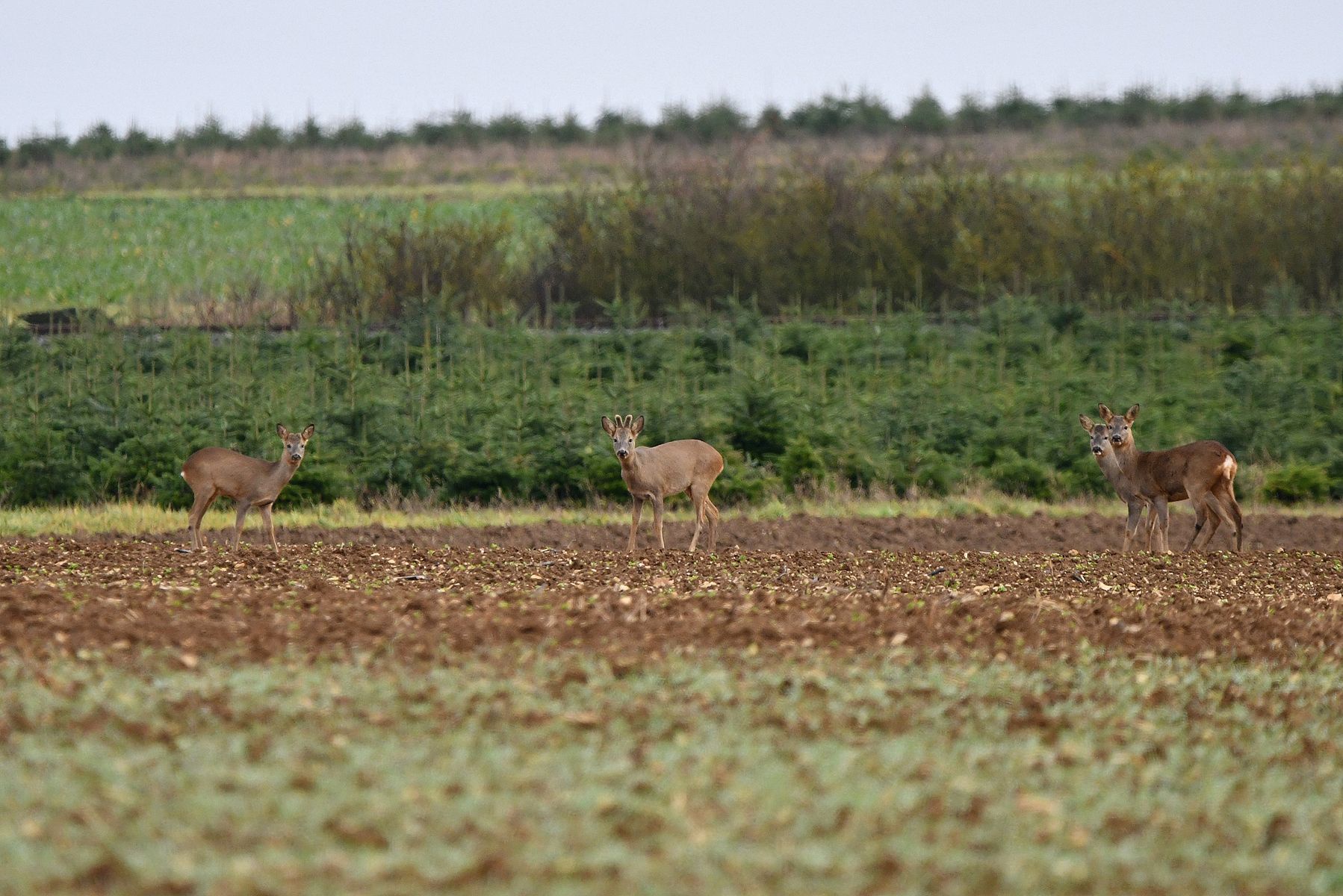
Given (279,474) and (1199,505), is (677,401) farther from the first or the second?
(1199,505)

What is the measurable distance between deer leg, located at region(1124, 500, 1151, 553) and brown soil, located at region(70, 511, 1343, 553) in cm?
25

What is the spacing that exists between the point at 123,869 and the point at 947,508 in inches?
634

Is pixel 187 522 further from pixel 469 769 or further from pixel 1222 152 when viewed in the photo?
pixel 1222 152

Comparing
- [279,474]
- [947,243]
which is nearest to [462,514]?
[279,474]

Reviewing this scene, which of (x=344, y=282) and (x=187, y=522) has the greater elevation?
→ (x=344, y=282)

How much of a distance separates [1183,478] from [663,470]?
5.45m

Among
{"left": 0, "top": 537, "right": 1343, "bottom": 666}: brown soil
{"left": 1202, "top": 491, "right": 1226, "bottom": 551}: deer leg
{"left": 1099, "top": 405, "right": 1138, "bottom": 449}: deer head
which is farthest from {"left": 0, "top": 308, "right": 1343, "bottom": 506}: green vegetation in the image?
{"left": 0, "top": 537, "right": 1343, "bottom": 666}: brown soil

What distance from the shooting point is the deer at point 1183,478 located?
16.8 metres

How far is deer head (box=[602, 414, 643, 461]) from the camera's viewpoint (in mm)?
15938

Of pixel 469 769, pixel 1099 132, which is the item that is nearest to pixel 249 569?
pixel 469 769

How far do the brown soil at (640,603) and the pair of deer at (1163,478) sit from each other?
5.37 ft

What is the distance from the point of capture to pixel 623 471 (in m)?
16.4

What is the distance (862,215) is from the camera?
36062 millimetres

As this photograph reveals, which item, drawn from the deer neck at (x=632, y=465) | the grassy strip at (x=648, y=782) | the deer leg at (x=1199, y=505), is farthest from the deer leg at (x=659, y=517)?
the grassy strip at (x=648, y=782)
